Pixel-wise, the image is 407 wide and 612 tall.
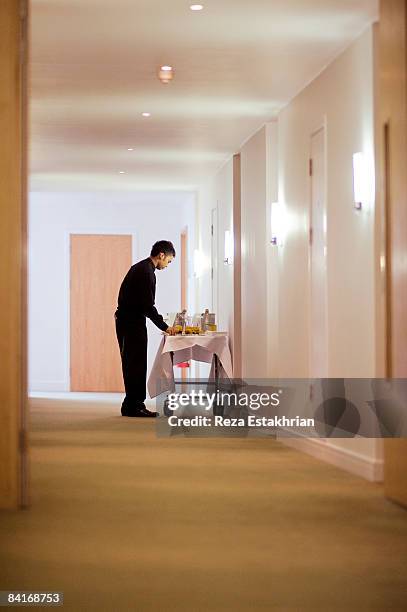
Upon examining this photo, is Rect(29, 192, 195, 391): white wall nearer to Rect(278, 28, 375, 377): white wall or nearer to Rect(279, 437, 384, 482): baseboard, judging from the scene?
Rect(278, 28, 375, 377): white wall

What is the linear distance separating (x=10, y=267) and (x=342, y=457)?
2686 millimetres

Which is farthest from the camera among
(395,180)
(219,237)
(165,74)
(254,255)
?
(219,237)

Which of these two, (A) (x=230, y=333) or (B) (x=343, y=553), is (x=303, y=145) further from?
(B) (x=343, y=553)

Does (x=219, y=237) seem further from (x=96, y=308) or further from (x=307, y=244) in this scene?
(x=307, y=244)

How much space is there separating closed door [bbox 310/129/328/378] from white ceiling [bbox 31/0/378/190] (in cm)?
61

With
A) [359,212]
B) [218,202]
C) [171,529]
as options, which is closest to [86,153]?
[218,202]

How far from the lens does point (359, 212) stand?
6.18 meters

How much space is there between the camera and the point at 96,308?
596 inches

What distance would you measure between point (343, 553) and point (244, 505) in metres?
1.15

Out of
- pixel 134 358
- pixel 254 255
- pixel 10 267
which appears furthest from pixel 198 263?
pixel 10 267

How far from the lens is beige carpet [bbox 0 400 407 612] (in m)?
3.24

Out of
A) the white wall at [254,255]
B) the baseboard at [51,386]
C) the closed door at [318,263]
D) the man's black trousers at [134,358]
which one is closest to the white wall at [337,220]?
the closed door at [318,263]

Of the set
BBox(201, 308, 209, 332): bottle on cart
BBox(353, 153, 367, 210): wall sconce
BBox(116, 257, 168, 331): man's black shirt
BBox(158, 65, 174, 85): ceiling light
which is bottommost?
BBox(201, 308, 209, 332): bottle on cart

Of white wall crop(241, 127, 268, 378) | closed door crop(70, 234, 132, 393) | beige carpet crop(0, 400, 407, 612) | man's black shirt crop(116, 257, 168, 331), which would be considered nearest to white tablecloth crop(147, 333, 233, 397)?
white wall crop(241, 127, 268, 378)
